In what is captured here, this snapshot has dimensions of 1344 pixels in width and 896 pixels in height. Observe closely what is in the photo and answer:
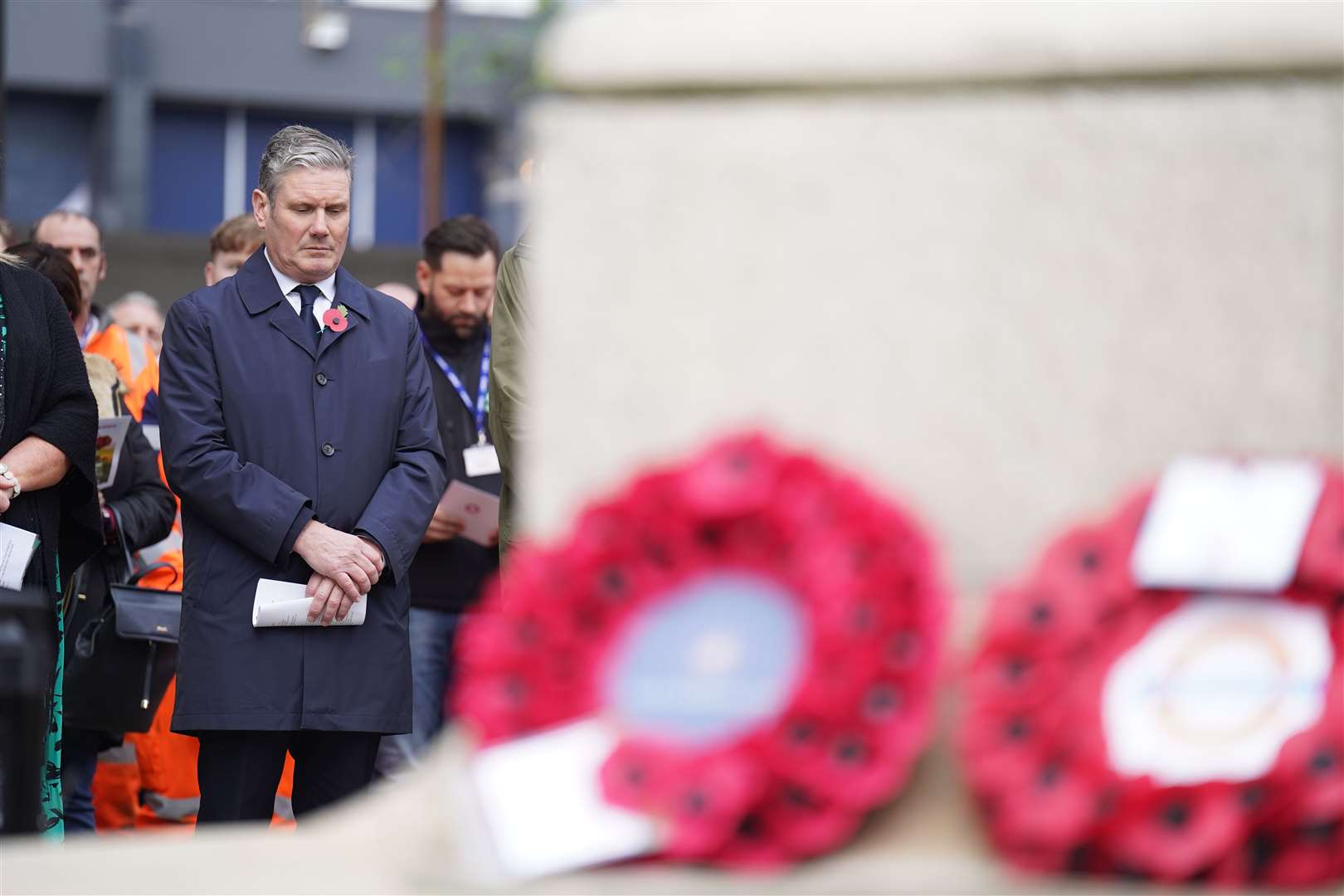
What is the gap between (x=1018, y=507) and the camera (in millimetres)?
2035

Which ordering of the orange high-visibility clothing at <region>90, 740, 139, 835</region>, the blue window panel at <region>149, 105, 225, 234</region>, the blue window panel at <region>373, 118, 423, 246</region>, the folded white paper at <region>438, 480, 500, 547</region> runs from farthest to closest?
1. the blue window panel at <region>373, 118, 423, 246</region>
2. the blue window panel at <region>149, 105, 225, 234</region>
3. the orange high-visibility clothing at <region>90, 740, 139, 835</region>
4. the folded white paper at <region>438, 480, 500, 547</region>

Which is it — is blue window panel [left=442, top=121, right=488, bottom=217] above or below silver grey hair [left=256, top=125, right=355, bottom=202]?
above

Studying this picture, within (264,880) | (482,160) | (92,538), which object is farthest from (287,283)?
(482,160)

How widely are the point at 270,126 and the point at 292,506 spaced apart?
22335 mm

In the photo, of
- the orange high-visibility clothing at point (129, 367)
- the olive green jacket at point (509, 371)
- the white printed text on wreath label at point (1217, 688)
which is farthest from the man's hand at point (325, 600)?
the white printed text on wreath label at point (1217, 688)

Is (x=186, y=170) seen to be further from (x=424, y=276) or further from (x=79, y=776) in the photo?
(x=79, y=776)

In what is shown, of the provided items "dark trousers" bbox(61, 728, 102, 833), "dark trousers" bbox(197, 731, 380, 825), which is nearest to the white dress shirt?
Answer: "dark trousers" bbox(197, 731, 380, 825)

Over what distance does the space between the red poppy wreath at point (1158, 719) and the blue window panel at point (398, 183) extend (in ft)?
75.7

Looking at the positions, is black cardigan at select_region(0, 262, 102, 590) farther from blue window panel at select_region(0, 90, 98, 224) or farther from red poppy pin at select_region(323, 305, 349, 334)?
blue window panel at select_region(0, 90, 98, 224)

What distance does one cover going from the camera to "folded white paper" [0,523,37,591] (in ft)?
12.0

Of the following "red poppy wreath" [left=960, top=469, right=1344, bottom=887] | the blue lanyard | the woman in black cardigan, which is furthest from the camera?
the blue lanyard

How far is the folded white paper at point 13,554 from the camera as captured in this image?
12.0 ft

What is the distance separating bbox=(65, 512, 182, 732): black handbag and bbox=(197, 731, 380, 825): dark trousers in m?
0.85

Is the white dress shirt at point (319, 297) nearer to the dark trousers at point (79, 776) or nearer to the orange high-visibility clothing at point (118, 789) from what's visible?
the dark trousers at point (79, 776)
